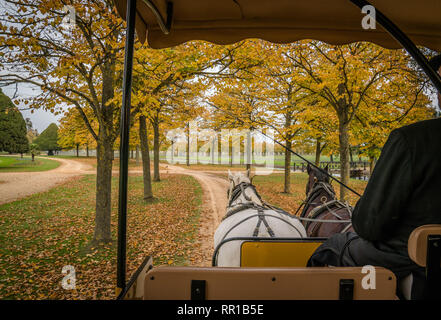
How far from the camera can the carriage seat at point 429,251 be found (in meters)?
1.14

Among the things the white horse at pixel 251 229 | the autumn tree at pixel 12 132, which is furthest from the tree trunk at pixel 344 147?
the autumn tree at pixel 12 132

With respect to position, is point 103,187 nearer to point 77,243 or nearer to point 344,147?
point 77,243

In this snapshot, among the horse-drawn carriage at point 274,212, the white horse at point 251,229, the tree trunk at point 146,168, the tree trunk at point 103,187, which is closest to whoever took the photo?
the horse-drawn carriage at point 274,212

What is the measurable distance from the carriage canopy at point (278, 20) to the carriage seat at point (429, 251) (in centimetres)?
203

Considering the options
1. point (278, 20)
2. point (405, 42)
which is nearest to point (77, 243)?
point (278, 20)

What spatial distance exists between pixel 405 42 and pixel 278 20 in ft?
3.83

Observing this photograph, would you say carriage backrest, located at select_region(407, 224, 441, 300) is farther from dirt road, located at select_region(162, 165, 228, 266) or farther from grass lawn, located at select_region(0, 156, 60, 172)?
grass lawn, located at select_region(0, 156, 60, 172)

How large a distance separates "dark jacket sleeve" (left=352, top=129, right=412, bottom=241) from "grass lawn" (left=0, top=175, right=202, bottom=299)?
4825 mm

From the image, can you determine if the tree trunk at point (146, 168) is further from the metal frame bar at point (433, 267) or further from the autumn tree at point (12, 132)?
the autumn tree at point (12, 132)

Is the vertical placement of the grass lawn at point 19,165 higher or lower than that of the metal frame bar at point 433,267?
lower

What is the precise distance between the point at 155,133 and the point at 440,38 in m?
14.5

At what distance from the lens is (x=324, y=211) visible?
3.90m
